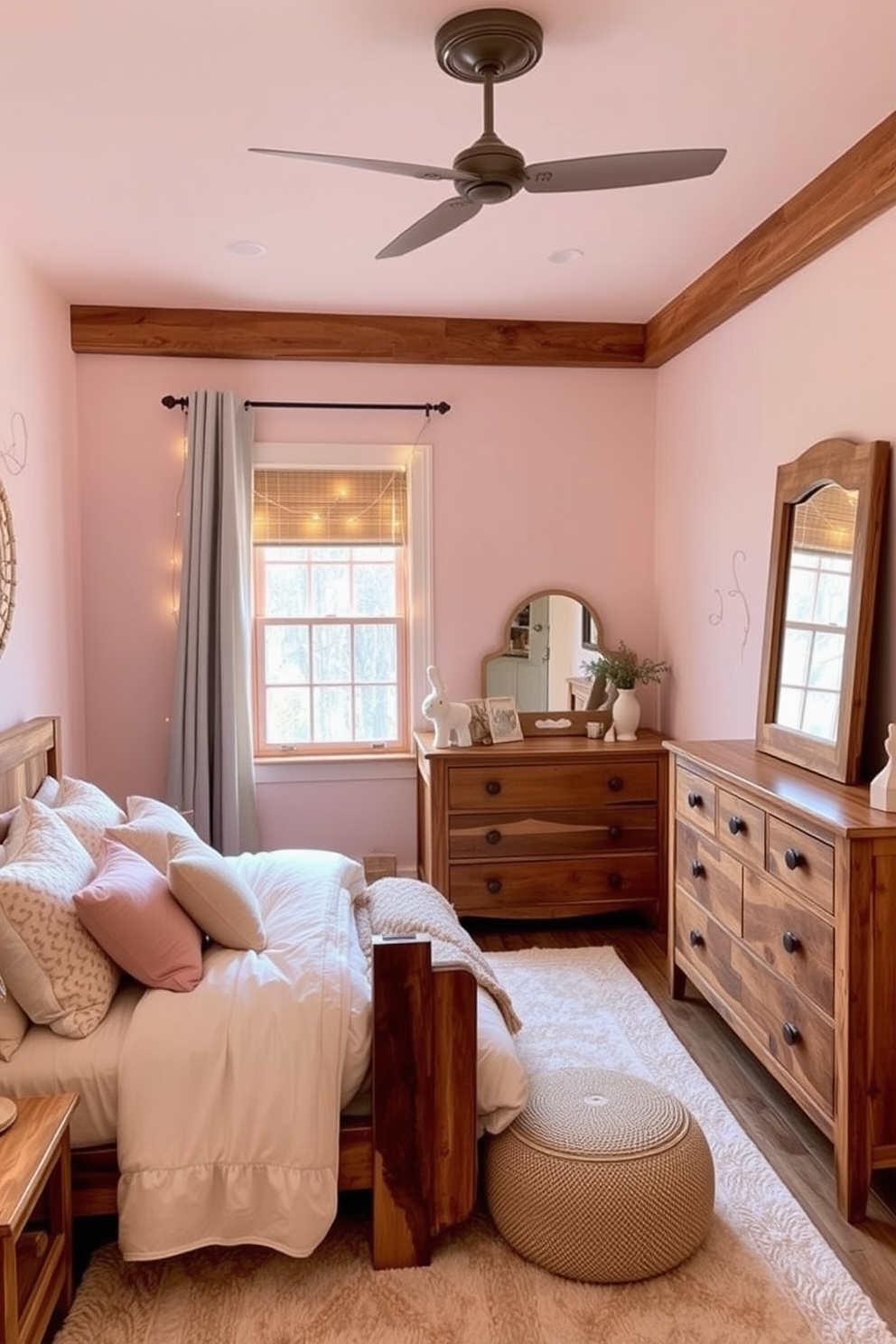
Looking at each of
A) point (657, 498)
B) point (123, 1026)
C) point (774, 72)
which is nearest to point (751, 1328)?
point (123, 1026)

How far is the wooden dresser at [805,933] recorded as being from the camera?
2.10 meters

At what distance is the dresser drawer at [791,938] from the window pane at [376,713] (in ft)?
7.26

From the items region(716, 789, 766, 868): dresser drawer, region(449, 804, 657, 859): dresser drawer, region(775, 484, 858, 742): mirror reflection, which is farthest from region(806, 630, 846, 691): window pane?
region(449, 804, 657, 859): dresser drawer

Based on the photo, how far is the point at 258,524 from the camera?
4.31 metres

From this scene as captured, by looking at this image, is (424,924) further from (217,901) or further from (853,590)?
(853,590)

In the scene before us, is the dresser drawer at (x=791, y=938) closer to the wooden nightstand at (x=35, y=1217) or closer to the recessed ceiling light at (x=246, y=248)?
the wooden nightstand at (x=35, y=1217)

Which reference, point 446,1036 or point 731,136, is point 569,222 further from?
point 446,1036

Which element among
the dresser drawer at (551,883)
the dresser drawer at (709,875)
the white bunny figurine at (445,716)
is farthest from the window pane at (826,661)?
the white bunny figurine at (445,716)

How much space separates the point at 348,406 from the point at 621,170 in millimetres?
2383

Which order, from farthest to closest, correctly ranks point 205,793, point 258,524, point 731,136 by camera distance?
point 258,524 < point 205,793 < point 731,136

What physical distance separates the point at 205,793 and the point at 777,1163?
269cm

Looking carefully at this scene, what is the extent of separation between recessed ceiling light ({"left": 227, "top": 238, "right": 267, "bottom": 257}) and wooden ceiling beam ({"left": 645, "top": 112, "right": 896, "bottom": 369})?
68.5 inches

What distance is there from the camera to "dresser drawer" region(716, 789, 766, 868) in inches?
101

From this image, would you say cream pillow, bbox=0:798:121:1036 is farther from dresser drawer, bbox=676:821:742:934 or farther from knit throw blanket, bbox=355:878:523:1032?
dresser drawer, bbox=676:821:742:934
